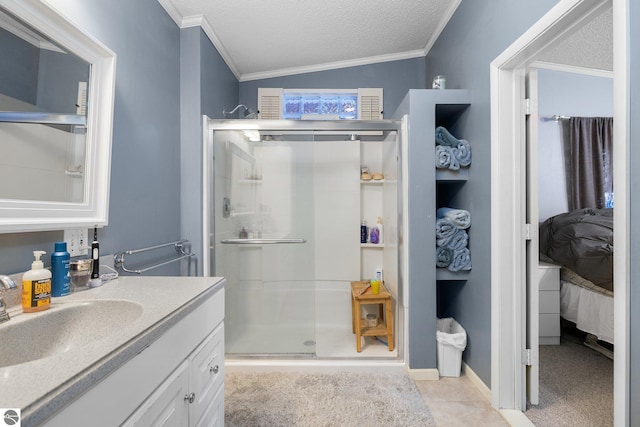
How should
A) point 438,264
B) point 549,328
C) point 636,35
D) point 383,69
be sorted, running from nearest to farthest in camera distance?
point 636,35, point 438,264, point 549,328, point 383,69

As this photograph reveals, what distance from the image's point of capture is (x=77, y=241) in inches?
49.7

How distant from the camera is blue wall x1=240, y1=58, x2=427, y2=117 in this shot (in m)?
3.04

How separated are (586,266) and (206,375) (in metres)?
2.73

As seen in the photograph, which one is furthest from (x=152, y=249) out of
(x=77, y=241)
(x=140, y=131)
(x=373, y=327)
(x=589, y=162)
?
(x=589, y=162)

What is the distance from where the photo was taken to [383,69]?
120 inches

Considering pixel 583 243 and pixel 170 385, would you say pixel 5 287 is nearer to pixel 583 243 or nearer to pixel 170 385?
pixel 170 385

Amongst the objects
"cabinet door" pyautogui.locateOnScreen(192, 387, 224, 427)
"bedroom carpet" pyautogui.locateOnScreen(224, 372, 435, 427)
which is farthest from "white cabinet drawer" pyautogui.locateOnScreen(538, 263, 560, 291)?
"cabinet door" pyautogui.locateOnScreen(192, 387, 224, 427)

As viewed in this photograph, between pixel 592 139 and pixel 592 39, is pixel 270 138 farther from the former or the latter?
pixel 592 139

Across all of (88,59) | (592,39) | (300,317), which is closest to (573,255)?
(592,39)

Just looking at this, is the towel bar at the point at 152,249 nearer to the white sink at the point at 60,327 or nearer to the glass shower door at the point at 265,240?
the glass shower door at the point at 265,240

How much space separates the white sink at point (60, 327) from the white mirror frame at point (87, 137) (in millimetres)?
292

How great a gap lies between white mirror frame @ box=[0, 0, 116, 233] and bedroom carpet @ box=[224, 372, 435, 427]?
4.34 feet

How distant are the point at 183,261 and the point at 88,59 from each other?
1337 mm

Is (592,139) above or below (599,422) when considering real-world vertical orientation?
above
